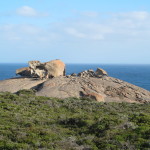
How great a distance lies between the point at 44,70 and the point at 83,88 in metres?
9.53

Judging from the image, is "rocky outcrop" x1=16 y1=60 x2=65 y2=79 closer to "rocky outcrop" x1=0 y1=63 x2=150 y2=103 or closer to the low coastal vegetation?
"rocky outcrop" x1=0 y1=63 x2=150 y2=103

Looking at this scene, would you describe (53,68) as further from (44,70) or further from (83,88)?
(83,88)

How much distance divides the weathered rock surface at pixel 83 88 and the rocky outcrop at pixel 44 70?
1.63m

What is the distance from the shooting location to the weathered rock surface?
140ft

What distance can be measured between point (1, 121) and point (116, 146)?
8710 mm

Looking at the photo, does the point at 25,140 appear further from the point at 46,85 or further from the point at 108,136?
the point at 46,85

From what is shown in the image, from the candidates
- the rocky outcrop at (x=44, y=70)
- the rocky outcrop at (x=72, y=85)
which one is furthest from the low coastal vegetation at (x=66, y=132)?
the rocky outcrop at (x=44, y=70)

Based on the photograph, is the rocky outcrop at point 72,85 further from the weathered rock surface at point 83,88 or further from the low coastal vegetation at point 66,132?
the low coastal vegetation at point 66,132

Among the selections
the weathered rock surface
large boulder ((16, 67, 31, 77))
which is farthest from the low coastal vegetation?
large boulder ((16, 67, 31, 77))

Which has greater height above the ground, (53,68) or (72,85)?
(53,68)

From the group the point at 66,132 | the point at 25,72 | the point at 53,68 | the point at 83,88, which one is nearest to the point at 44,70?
the point at 53,68

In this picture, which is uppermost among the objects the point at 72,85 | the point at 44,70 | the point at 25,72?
the point at 44,70

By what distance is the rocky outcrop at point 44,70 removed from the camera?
165 feet

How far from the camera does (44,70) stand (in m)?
51.0
